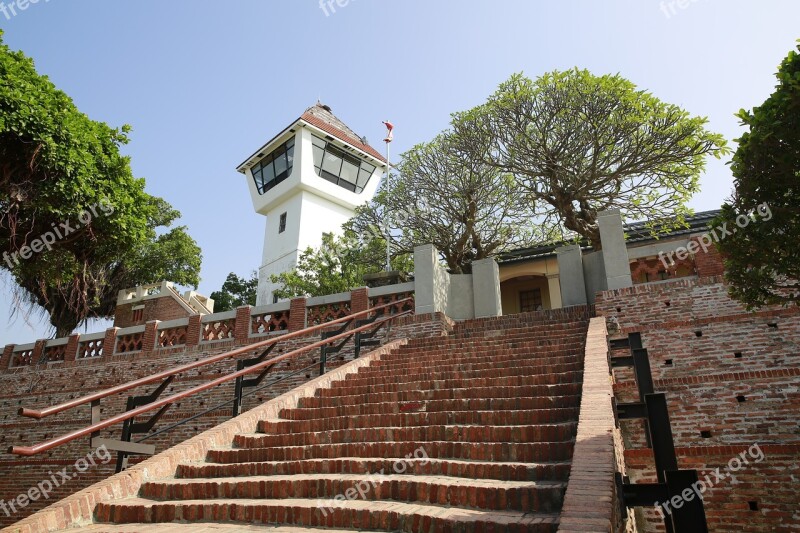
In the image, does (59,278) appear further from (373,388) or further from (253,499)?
(253,499)

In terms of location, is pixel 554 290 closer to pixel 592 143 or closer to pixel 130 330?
pixel 592 143

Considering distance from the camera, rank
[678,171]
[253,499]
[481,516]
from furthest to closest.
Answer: [678,171] → [253,499] → [481,516]

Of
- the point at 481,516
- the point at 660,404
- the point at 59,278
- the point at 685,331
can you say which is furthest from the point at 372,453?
the point at 59,278

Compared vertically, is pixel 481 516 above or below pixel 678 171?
below

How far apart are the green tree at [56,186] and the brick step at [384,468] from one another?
24.1 ft

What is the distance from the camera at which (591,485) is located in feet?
11.2

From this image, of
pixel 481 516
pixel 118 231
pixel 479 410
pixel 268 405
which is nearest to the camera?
pixel 481 516

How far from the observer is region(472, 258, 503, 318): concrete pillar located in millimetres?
12844

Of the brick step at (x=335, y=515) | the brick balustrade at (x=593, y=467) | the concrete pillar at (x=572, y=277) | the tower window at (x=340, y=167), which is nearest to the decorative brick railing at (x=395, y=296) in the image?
the concrete pillar at (x=572, y=277)

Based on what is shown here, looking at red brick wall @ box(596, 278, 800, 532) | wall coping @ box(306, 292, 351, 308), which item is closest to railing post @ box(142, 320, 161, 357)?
wall coping @ box(306, 292, 351, 308)

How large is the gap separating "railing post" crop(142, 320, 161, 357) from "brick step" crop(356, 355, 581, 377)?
7.50 m

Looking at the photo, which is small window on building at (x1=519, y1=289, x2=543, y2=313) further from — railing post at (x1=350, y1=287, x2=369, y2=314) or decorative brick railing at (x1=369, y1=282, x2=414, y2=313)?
railing post at (x1=350, y1=287, x2=369, y2=314)

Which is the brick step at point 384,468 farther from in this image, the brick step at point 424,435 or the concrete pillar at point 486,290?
the concrete pillar at point 486,290

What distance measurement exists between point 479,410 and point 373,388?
199 centimetres
